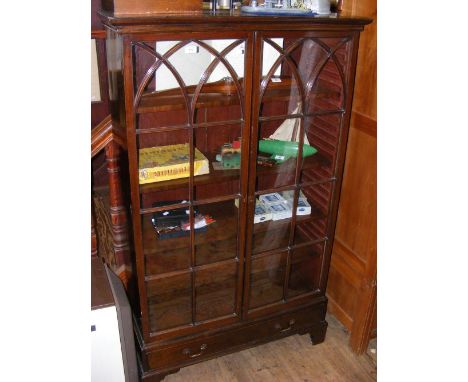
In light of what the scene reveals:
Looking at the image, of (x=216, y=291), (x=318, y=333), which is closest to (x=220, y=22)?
(x=216, y=291)

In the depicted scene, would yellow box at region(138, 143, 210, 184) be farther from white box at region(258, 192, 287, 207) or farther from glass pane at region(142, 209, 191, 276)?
white box at region(258, 192, 287, 207)

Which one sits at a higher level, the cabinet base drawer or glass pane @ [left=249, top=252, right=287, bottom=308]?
glass pane @ [left=249, top=252, right=287, bottom=308]

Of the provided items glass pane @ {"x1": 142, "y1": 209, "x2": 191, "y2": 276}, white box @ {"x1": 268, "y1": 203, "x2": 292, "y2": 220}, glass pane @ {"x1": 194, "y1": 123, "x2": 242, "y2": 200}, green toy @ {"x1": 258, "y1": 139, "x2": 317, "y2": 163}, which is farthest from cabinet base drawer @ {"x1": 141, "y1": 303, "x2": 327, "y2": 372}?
green toy @ {"x1": 258, "y1": 139, "x2": 317, "y2": 163}

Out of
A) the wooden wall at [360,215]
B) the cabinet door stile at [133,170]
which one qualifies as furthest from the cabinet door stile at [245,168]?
the wooden wall at [360,215]

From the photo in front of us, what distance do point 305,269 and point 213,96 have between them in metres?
0.99

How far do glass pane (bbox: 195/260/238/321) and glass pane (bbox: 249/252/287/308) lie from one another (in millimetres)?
112

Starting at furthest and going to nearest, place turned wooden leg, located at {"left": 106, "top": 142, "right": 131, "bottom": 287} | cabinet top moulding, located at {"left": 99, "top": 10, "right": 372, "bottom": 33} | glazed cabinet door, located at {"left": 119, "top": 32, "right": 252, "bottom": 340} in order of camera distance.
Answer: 1. turned wooden leg, located at {"left": 106, "top": 142, "right": 131, "bottom": 287}
2. glazed cabinet door, located at {"left": 119, "top": 32, "right": 252, "bottom": 340}
3. cabinet top moulding, located at {"left": 99, "top": 10, "right": 372, "bottom": 33}

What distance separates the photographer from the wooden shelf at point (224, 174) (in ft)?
5.19

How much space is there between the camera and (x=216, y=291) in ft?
Answer: 6.31

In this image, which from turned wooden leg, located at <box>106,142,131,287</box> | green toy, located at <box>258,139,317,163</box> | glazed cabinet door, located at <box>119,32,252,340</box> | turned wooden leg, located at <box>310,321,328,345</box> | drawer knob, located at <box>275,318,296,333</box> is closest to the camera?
glazed cabinet door, located at <box>119,32,252,340</box>

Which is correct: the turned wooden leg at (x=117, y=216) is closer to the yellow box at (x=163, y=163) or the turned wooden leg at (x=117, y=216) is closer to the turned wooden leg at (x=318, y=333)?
the yellow box at (x=163, y=163)

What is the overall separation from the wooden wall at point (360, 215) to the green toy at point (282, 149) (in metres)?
0.30

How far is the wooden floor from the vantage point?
6.56 ft
